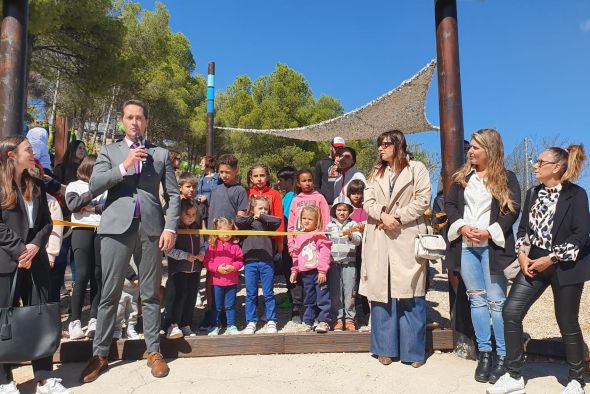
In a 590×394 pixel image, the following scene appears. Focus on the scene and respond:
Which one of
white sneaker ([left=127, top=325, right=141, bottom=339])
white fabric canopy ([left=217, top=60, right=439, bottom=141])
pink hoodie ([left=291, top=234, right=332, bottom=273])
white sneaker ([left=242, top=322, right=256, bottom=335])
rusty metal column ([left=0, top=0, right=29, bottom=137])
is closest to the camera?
rusty metal column ([left=0, top=0, right=29, bottom=137])

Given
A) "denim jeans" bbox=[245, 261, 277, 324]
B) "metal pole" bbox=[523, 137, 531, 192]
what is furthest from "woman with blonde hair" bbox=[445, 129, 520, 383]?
"metal pole" bbox=[523, 137, 531, 192]

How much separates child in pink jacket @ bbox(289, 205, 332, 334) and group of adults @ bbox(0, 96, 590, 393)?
25.0 inches

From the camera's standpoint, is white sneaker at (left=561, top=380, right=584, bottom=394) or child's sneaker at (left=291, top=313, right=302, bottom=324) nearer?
white sneaker at (left=561, top=380, right=584, bottom=394)

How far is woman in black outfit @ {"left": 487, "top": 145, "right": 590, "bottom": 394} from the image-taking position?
9.16 feet

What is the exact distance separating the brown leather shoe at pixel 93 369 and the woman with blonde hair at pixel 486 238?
2666mm

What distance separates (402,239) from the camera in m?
3.38

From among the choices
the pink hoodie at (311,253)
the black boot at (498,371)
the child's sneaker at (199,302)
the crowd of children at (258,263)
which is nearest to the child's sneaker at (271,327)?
the crowd of children at (258,263)

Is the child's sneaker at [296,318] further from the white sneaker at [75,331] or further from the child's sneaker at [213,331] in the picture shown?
the white sneaker at [75,331]

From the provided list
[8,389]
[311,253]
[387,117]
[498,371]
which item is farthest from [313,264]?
[387,117]

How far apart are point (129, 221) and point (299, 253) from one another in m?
1.73

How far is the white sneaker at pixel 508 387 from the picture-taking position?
279 centimetres

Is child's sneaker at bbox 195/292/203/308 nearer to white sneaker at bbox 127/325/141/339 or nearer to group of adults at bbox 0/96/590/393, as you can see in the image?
white sneaker at bbox 127/325/141/339

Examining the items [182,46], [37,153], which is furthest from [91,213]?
[182,46]

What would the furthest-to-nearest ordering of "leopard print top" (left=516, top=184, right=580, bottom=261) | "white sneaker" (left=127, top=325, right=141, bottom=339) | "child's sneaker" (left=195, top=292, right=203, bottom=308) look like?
1. "child's sneaker" (left=195, top=292, right=203, bottom=308)
2. "white sneaker" (left=127, top=325, right=141, bottom=339)
3. "leopard print top" (left=516, top=184, right=580, bottom=261)
